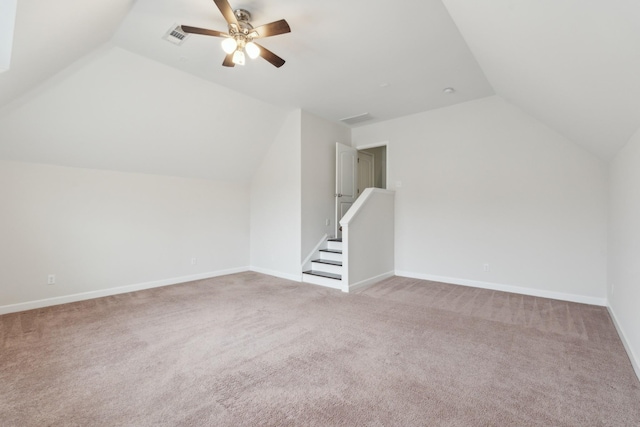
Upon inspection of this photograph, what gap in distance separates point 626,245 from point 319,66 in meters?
3.55

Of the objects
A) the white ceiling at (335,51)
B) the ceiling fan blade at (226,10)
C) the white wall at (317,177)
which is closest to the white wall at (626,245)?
the white ceiling at (335,51)

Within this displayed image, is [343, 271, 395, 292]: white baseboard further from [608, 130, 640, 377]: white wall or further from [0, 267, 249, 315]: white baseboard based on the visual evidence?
[608, 130, 640, 377]: white wall

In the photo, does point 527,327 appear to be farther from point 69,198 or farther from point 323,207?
point 69,198

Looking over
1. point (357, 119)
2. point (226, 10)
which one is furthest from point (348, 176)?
point (226, 10)

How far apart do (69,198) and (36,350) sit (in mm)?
2131

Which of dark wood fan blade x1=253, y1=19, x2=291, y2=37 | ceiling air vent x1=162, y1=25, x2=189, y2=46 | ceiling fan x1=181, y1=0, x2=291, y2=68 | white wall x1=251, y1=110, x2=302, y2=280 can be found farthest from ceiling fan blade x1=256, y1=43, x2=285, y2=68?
white wall x1=251, y1=110, x2=302, y2=280

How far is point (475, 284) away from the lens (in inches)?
177

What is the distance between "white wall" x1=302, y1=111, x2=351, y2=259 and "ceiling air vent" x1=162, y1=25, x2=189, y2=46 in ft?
7.58

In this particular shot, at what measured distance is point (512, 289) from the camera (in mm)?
4195

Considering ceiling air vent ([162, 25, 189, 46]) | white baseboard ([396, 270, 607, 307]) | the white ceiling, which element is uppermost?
ceiling air vent ([162, 25, 189, 46])

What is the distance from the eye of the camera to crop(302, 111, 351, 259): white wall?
16.4 feet

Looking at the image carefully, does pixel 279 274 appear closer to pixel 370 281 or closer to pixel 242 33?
pixel 370 281

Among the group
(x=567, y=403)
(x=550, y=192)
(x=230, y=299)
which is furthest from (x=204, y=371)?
(x=550, y=192)

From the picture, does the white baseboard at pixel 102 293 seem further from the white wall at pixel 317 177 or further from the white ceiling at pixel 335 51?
the white ceiling at pixel 335 51
